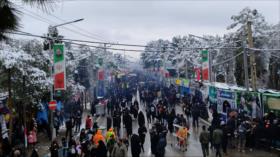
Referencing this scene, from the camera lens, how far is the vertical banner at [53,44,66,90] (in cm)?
2112

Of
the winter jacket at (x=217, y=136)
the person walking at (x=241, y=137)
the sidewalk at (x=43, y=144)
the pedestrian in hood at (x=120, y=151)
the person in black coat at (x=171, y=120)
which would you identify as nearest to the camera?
the pedestrian in hood at (x=120, y=151)

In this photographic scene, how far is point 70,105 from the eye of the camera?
30.6 meters

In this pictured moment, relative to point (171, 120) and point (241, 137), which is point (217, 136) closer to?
point (241, 137)

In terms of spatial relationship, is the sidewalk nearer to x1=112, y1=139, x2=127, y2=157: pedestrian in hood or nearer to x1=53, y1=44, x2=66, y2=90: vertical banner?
x1=53, y1=44, x2=66, y2=90: vertical banner

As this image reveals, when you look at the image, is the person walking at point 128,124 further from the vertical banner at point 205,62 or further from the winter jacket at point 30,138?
the vertical banner at point 205,62

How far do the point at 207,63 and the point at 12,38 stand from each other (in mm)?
27835

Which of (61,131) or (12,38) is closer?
(12,38)

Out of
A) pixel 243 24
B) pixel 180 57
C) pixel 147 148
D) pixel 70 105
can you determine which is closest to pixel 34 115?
pixel 70 105

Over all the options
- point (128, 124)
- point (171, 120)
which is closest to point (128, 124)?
point (128, 124)

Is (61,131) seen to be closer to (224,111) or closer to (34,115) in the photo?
(34,115)

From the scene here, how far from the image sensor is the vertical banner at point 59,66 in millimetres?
21125

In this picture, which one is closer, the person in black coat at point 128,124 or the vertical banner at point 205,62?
the person in black coat at point 128,124

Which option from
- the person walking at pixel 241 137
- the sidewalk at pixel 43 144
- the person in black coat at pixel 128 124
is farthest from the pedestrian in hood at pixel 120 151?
the person in black coat at pixel 128 124

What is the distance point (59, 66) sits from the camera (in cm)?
2125
